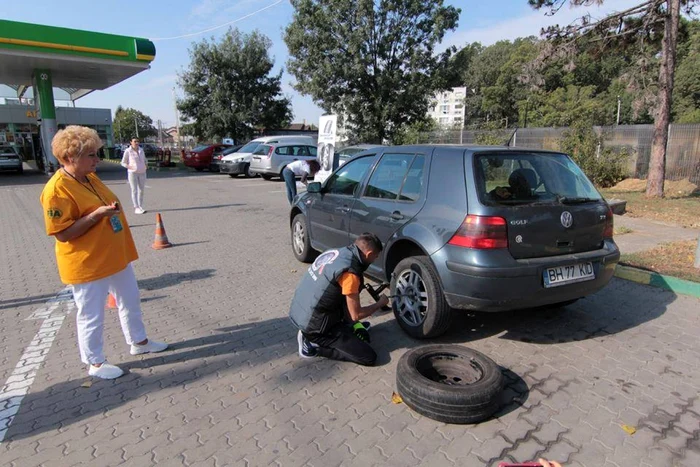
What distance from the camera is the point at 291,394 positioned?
3027mm

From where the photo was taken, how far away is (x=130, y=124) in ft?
287

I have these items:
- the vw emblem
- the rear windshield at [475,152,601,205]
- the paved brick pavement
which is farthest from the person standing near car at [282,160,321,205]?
the vw emblem

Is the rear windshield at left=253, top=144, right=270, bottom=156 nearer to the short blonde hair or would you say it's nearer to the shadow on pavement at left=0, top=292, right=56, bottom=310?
the shadow on pavement at left=0, top=292, right=56, bottom=310

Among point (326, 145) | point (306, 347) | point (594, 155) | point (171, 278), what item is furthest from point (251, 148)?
point (306, 347)

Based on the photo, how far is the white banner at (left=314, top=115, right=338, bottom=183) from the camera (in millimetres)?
10234

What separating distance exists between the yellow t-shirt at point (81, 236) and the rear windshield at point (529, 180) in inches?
108

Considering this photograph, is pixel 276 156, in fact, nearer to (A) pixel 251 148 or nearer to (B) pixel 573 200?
(A) pixel 251 148

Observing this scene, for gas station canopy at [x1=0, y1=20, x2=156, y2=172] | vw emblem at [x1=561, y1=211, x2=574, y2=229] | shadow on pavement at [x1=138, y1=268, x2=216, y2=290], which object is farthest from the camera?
gas station canopy at [x1=0, y1=20, x2=156, y2=172]

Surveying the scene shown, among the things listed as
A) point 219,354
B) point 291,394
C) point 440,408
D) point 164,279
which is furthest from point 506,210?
point 164,279

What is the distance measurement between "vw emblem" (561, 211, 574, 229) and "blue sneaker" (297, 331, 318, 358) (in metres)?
2.20

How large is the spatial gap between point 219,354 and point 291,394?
2.91ft

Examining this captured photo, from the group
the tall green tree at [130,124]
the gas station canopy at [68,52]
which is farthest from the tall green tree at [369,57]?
the tall green tree at [130,124]

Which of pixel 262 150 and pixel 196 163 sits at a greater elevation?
pixel 262 150

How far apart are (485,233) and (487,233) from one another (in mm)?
14
